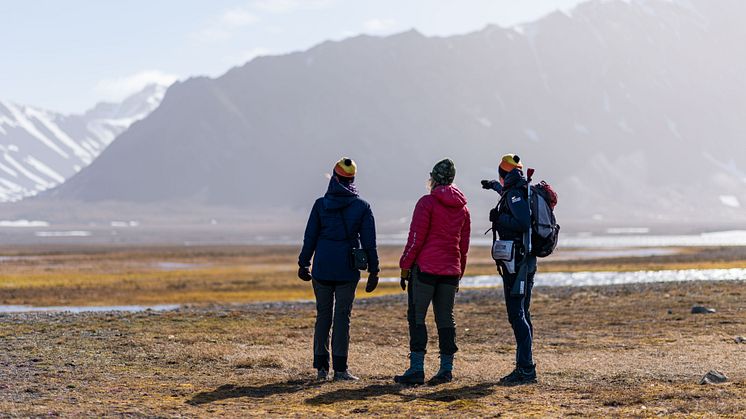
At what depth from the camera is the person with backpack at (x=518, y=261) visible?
→ 1210 centimetres

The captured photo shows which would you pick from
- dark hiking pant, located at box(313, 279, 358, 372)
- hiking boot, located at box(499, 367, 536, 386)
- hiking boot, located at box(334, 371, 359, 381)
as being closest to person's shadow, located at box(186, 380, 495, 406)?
hiking boot, located at box(499, 367, 536, 386)

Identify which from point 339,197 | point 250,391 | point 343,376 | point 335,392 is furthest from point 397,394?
point 339,197

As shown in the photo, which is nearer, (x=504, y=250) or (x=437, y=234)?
(x=504, y=250)

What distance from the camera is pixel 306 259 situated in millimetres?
12375

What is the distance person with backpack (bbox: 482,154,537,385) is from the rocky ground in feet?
1.41

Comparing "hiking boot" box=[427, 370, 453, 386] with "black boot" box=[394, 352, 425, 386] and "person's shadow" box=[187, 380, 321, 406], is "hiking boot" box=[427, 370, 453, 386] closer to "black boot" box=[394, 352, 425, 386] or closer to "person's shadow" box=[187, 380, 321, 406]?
"black boot" box=[394, 352, 425, 386]

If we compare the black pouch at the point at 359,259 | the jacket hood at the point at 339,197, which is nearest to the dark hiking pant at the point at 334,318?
the black pouch at the point at 359,259

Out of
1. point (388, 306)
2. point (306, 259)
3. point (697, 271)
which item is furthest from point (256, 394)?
point (697, 271)

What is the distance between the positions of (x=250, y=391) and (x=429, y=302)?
103 inches

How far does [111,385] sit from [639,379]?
7160 millimetres

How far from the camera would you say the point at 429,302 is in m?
12.1

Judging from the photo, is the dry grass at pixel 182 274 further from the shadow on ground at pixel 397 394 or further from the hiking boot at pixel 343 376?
the shadow on ground at pixel 397 394

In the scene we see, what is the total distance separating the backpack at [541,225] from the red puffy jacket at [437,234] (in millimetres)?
970

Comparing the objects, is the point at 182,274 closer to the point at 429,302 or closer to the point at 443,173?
the point at 429,302
